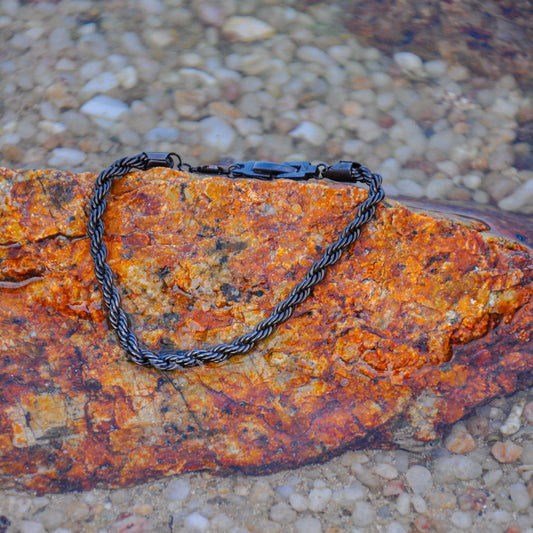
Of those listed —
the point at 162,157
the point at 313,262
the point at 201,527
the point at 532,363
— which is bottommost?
the point at 201,527

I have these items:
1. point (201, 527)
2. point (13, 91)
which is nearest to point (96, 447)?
point (201, 527)

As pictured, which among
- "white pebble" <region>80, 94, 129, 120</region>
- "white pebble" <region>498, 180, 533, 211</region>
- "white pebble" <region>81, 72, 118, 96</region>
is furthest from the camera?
"white pebble" <region>81, 72, 118, 96</region>

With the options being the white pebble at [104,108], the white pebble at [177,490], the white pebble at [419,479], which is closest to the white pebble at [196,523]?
the white pebble at [177,490]

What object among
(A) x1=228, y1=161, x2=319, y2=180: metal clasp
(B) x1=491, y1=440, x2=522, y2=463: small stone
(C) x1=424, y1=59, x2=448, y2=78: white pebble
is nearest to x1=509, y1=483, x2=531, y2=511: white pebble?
(B) x1=491, y1=440, x2=522, y2=463: small stone

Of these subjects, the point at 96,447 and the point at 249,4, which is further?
the point at 249,4

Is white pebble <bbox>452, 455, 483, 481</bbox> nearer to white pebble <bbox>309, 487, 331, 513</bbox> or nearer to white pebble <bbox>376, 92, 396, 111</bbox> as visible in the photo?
white pebble <bbox>309, 487, 331, 513</bbox>

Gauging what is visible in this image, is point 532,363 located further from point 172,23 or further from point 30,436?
point 172,23
